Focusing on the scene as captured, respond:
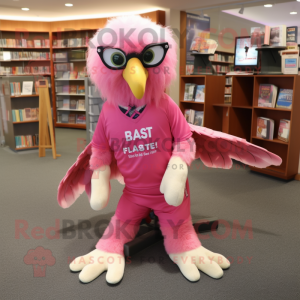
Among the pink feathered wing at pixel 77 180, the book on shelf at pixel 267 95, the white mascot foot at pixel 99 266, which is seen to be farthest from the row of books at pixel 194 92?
the white mascot foot at pixel 99 266

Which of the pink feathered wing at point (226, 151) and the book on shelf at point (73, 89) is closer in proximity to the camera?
the pink feathered wing at point (226, 151)

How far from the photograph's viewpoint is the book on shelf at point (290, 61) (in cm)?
353

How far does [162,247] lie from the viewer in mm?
2168

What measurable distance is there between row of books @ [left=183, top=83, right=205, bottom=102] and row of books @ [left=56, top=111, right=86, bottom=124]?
11.4 feet

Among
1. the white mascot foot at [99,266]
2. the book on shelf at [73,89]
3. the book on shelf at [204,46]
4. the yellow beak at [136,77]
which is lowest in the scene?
the white mascot foot at [99,266]

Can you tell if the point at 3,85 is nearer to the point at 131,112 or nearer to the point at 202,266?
the point at 131,112

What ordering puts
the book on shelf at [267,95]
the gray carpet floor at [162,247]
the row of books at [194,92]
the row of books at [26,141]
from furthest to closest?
the row of books at [26,141]
the row of books at [194,92]
the book on shelf at [267,95]
the gray carpet floor at [162,247]

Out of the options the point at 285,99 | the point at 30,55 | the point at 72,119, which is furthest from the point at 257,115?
the point at 30,55

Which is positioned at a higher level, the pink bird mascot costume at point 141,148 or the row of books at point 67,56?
the row of books at point 67,56

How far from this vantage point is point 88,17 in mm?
7402

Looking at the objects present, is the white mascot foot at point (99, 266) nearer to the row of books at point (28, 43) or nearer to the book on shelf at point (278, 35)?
the book on shelf at point (278, 35)

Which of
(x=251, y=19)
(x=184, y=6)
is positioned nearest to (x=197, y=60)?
(x=184, y=6)

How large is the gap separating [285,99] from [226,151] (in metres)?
1.89

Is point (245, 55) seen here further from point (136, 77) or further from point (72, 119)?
point (72, 119)
